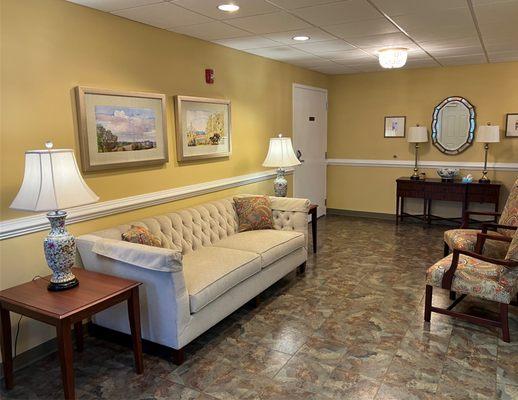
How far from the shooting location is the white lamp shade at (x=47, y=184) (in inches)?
85.7

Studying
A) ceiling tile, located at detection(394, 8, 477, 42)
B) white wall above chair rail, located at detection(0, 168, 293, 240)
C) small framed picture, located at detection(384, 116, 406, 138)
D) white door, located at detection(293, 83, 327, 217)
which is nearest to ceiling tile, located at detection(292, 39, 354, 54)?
ceiling tile, located at detection(394, 8, 477, 42)

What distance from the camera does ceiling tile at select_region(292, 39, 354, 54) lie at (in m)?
4.12

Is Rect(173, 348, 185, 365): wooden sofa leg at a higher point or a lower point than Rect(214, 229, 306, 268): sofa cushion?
lower

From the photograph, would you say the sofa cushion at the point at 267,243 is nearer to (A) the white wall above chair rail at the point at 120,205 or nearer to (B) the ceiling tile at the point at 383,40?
(A) the white wall above chair rail at the point at 120,205

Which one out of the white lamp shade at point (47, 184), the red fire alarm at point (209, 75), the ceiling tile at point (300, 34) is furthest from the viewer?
the red fire alarm at point (209, 75)

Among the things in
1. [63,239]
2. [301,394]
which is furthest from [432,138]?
[63,239]

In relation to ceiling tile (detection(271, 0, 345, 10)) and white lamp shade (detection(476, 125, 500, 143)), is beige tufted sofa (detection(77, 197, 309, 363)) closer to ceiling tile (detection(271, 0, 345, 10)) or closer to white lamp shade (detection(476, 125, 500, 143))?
ceiling tile (detection(271, 0, 345, 10))

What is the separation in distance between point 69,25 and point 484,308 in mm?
3728

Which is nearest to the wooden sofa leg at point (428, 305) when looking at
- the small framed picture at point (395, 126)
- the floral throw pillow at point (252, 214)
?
the floral throw pillow at point (252, 214)

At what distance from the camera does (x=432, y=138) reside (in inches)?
241

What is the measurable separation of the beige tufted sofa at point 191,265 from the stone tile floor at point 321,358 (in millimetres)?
188

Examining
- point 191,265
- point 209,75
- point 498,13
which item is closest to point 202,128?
point 209,75

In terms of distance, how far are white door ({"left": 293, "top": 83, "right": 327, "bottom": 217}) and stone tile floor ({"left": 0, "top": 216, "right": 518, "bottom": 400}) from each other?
8.78ft

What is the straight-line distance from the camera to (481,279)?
9.53 feet
